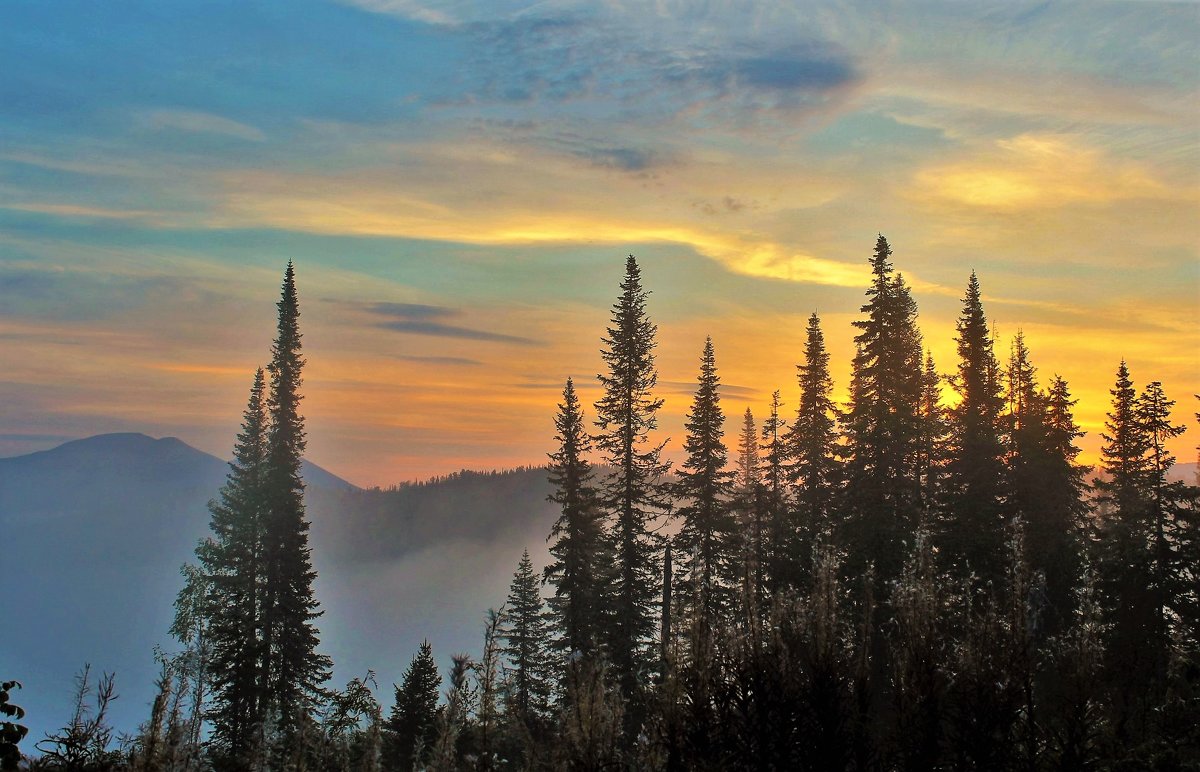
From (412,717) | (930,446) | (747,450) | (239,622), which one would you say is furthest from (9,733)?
(747,450)

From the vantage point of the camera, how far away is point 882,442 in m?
35.1

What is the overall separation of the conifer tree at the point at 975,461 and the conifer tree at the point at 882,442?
6.93ft

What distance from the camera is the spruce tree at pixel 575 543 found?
126 feet

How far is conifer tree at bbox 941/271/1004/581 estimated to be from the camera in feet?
116

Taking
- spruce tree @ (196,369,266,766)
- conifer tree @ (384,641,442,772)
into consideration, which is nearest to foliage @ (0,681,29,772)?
conifer tree @ (384,641,442,772)

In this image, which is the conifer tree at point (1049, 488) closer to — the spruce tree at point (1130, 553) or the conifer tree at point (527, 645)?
the spruce tree at point (1130, 553)

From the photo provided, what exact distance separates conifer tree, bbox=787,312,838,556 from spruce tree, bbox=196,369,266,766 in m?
24.7

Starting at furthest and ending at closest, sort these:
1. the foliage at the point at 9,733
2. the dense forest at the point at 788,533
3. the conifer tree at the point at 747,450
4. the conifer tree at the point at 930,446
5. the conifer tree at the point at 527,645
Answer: the conifer tree at the point at 747,450, the conifer tree at the point at 527,645, the conifer tree at the point at 930,446, the dense forest at the point at 788,533, the foliage at the point at 9,733

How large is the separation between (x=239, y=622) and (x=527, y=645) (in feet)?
49.6

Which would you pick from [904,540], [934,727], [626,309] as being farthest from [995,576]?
[934,727]

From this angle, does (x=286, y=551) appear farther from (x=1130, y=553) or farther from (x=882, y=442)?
(x=1130, y=553)

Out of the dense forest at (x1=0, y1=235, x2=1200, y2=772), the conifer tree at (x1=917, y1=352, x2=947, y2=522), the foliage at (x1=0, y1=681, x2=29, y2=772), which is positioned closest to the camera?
the foliage at (x1=0, y1=681, x2=29, y2=772)

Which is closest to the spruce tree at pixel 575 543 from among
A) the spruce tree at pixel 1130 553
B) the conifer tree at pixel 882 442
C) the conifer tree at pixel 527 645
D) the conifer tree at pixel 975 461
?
the conifer tree at pixel 527 645

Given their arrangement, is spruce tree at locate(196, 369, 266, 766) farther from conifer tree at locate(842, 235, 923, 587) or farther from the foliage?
the foliage
